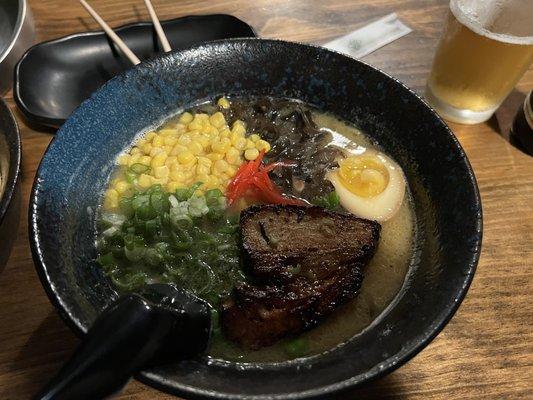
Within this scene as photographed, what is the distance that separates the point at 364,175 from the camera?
2.01 metres

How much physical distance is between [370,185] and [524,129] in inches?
40.6

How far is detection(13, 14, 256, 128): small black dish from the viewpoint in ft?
8.12

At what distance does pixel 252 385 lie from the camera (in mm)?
1348

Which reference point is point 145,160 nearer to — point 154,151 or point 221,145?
point 154,151

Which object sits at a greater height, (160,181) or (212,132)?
(212,132)

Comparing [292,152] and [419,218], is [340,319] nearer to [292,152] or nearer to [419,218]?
[419,218]

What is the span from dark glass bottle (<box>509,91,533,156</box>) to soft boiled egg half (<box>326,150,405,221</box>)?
2.84 feet

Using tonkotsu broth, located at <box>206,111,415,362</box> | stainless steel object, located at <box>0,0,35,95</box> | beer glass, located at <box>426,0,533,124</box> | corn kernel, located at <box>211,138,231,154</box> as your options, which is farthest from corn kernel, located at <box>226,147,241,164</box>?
stainless steel object, located at <box>0,0,35,95</box>

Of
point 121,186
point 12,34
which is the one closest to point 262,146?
point 121,186

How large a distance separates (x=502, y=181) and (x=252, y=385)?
163cm

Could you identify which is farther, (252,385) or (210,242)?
(210,242)

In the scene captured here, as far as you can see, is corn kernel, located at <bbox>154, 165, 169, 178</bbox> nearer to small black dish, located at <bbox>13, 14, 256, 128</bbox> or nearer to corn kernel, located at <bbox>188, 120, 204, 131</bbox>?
corn kernel, located at <bbox>188, 120, 204, 131</bbox>

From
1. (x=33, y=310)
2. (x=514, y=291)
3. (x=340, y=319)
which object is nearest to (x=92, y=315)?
(x=33, y=310)

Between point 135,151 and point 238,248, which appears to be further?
point 135,151
